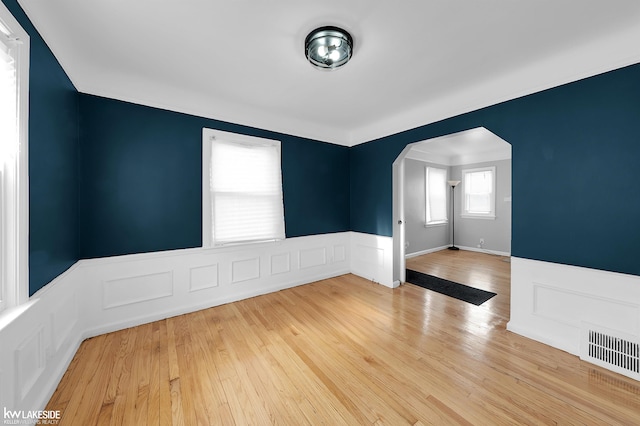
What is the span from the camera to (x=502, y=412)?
1479 millimetres

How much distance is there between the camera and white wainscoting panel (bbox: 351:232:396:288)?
3.73 m

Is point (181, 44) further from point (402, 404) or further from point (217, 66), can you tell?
point (402, 404)

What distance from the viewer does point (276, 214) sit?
11.5 feet

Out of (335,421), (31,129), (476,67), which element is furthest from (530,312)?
(31,129)

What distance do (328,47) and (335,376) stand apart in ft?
8.46

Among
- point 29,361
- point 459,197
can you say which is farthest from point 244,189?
point 459,197

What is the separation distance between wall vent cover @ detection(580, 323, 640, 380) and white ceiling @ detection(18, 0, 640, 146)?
83.6 inches

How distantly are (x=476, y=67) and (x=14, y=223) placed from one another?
3696 mm

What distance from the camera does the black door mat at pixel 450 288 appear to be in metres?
3.24

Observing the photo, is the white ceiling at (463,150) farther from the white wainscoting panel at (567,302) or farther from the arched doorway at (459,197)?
the white wainscoting panel at (567,302)

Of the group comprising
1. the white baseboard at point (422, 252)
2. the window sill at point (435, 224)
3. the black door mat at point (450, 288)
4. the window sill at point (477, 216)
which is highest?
the window sill at point (477, 216)

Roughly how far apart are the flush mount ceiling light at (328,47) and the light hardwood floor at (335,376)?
2.55 meters

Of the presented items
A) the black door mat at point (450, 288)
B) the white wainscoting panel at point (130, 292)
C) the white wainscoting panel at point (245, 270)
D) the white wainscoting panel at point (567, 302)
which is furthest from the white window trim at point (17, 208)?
the black door mat at point (450, 288)

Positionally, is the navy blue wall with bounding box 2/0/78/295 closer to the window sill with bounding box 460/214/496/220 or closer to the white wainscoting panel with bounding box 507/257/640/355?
the white wainscoting panel with bounding box 507/257/640/355
